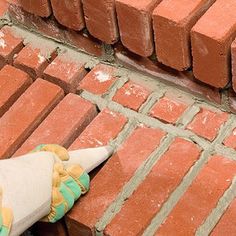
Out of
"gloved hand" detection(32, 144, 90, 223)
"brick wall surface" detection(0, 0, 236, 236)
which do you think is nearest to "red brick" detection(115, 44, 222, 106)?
"brick wall surface" detection(0, 0, 236, 236)

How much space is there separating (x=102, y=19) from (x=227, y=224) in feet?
1.92

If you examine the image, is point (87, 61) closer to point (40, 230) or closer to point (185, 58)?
point (185, 58)

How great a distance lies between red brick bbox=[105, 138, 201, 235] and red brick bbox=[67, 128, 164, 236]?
4cm

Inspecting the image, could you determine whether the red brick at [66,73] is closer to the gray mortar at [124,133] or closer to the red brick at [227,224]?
the gray mortar at [124,133]

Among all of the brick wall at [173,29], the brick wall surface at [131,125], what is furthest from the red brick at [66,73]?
the brick wall at [173,29]

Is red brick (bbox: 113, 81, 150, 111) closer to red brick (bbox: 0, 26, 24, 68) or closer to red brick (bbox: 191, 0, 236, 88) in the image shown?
red brick (bbox: 191, 0, 236, 88)

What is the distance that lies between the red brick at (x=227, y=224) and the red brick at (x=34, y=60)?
65 cm

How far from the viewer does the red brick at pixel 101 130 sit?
72.2 inches

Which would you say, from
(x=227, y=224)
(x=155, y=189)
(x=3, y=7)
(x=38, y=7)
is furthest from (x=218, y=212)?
(x=3, y=7)

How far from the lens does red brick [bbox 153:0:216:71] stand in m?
1.74

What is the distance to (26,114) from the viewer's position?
192cm

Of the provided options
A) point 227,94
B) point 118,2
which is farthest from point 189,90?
point 118,2

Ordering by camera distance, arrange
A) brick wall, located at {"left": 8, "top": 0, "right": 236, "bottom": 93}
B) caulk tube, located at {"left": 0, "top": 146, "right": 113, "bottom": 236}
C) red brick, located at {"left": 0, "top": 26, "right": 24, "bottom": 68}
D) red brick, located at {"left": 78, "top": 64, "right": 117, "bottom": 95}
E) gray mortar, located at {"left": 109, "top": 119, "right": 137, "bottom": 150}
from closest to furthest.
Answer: caulk tube, located at {"left": 0, "top": 146, "right": 113, "bottom": 236}, brick wall, located at {"left": 8, "top": 0, "right": 236, "bottom": 93}, gray mortar, located at {"left": 109, "top": 119, "right": 137, "bottom": 150}, red brick, located at {"left": 78, "top": 64, "right": 117, "bottom": 95}, red brick, located at {"left": 0, "top": 26, "right": 24, "bottom": 68}

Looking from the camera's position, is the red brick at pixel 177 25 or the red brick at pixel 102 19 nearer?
the red brick at pixel 177 25
